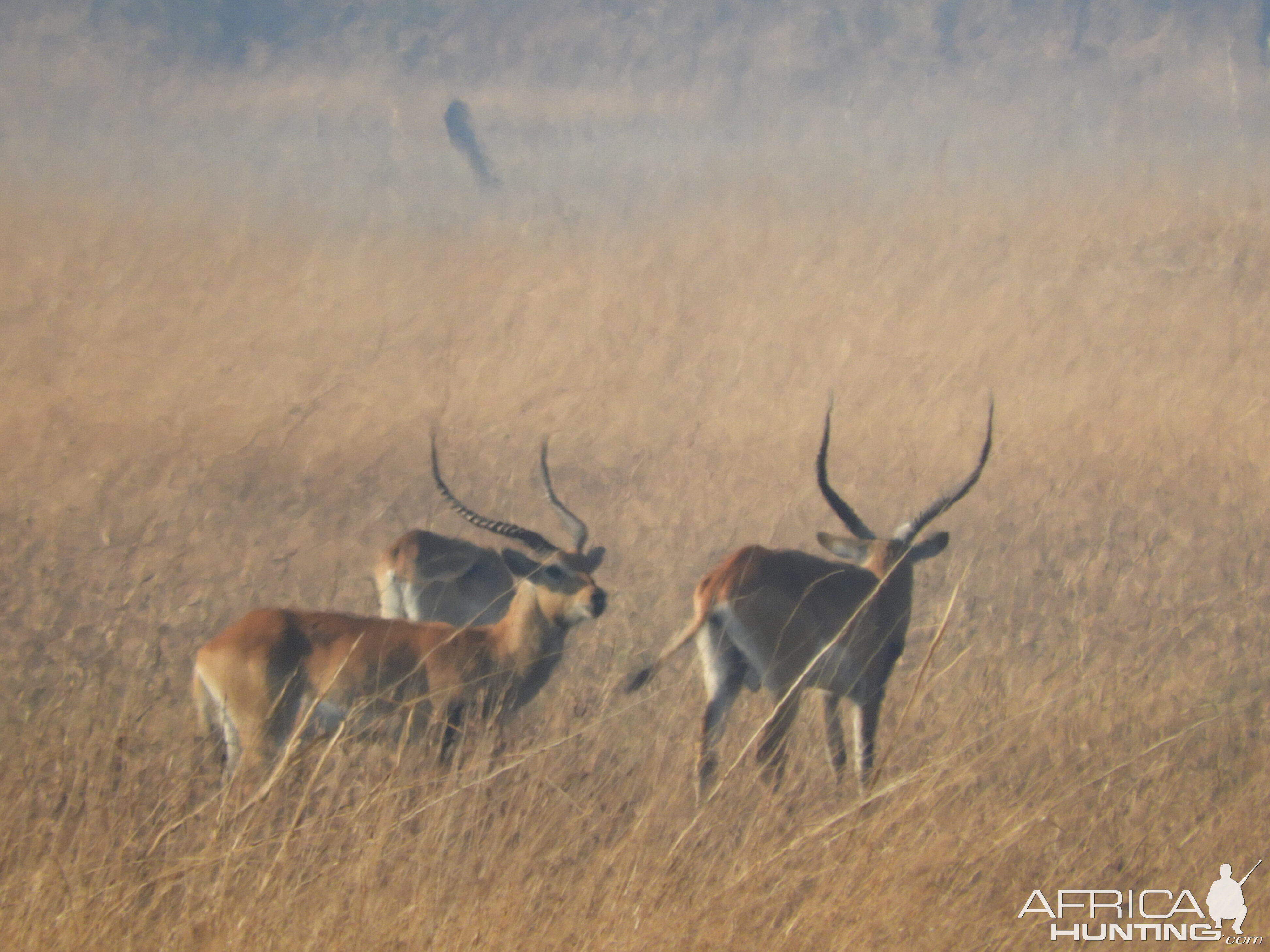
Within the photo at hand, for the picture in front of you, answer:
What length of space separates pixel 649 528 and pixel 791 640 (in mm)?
2701

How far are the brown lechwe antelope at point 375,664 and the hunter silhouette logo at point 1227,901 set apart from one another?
7.48 ft

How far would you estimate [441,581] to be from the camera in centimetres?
646

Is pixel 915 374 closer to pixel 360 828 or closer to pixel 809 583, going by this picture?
pixel 809 583

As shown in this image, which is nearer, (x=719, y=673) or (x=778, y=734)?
(x=778, y=734)

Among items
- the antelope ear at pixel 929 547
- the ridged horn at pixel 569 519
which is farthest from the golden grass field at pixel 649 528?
the ridged horn at pixel 569 519

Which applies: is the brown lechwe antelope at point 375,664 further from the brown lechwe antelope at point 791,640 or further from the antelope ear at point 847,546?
the antelope ear at point 847,546

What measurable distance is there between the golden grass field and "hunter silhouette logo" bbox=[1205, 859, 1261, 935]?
2.2 inches

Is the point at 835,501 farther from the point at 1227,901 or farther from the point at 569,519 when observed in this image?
the point at 1227,901

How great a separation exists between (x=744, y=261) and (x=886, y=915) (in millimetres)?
11346

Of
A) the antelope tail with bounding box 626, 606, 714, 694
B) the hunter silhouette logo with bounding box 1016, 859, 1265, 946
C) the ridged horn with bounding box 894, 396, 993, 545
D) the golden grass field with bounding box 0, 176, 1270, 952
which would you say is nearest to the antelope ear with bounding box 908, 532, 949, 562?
the ridged horn with bounding box 894, 396, 993, 545

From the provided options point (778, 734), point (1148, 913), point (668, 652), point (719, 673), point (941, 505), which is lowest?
point (1148, 913)

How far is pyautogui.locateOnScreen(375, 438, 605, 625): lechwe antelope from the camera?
6395 millimetres

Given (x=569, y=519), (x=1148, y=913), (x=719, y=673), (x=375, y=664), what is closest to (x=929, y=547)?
(x=719, y=673)

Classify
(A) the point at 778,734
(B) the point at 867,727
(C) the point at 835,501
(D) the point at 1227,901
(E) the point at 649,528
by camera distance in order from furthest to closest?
(E) the point at 649,528 → (C) the point at 835,501 → (B) the point at 867,727 → (A) the point at 778,734 → (D) the point at 1227,901
